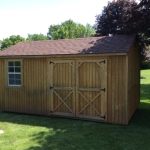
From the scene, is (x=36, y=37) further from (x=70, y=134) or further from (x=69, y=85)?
(x=70, y=134)

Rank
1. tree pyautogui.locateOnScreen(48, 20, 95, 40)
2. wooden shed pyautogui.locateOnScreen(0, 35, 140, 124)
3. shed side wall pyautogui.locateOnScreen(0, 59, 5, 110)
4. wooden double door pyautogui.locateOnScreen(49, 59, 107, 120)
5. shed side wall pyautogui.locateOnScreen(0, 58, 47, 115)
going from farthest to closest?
tree pyautogui.locateOnScreen(48, 20, 95, 40) < shed side wall pyautogui.locateOnScreen(0, 59, 5, 110) < shed side wall pyautogui.locateOnScreen(0, 58, 47, 115) < wooden double door pyautogui.locateOnScreen(49, 59, 107, 120) < wooden shed pyautogui.locateOnScreen(0, 35, 140, 124)

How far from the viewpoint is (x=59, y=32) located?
2277 inches

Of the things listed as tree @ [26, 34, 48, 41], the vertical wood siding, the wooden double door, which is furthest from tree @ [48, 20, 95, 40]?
the wooden double door

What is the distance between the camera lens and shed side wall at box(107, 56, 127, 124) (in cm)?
705

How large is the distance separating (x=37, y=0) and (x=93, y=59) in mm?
7941

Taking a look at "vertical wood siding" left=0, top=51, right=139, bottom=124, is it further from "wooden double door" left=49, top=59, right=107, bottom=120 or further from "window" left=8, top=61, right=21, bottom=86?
"window" left=8, top=61, right=21, bottom=86

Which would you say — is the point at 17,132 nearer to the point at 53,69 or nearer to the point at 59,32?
the point at 53,69

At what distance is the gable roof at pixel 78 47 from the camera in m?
7.45

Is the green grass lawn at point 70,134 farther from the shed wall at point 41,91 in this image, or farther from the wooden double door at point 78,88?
the shed wall at point 41,91

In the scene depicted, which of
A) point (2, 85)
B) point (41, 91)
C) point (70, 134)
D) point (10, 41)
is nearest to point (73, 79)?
point (41, 91)

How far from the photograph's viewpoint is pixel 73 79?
25.8 ft

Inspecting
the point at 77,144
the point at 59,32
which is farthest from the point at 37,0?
the point at 59,32

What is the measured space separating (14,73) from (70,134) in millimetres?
4396

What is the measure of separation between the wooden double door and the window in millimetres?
1695
